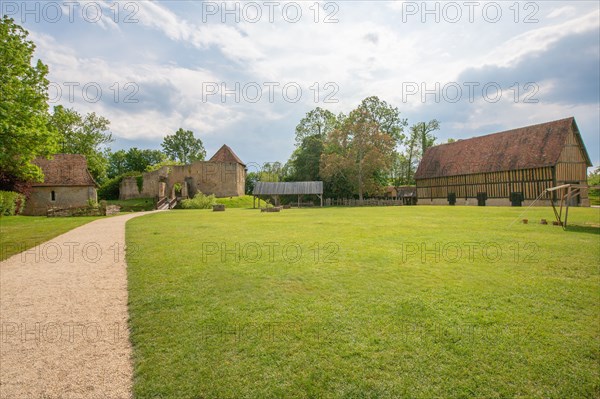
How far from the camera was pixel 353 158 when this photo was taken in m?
42.8

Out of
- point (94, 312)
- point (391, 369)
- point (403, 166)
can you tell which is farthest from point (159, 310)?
point (403, 166)

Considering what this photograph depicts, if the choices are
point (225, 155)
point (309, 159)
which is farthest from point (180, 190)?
point (309, 159)

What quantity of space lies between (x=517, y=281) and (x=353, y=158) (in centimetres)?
3815

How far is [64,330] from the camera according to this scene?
166 inches

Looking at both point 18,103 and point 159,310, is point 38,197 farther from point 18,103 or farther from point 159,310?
point 159,310

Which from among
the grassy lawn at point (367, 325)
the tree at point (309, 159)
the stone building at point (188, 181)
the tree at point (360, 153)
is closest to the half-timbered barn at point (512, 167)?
the tree at point (360, 153)

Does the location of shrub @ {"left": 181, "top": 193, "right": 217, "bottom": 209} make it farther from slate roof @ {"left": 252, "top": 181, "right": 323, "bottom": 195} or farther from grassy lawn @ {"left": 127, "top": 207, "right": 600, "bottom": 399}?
grassy lawn @ {"left": 127, "top": 207, "right": 600, "bottom": 399}

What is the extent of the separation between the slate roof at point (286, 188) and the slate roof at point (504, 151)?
55.2 feet

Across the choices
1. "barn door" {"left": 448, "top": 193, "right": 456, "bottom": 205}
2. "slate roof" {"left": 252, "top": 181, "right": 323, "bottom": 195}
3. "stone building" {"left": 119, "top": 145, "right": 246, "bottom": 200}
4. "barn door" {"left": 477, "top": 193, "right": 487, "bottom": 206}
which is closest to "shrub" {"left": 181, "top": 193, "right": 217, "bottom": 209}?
"slate roof" {"left": 252, "top": 181, "right": 323, "bottom": 195}

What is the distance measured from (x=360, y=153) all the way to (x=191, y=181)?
83.8 feet

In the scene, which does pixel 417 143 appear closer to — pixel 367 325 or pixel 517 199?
pixel 517 199

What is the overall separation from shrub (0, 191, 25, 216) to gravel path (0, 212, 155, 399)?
18.5m

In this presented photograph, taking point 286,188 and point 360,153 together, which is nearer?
point 286,188

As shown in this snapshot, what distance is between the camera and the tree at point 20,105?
36.4 ft
